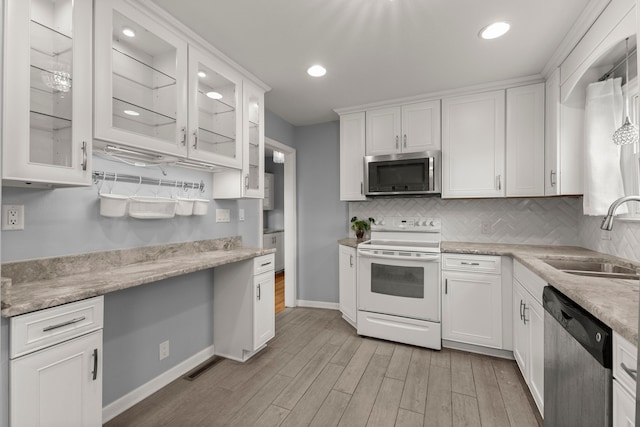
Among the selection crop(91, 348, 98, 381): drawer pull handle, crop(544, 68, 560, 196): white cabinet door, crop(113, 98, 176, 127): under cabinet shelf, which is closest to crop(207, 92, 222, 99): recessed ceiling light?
crop(113, 98, 176, 127): under cabinet shelf

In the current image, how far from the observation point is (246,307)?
2.45 meters

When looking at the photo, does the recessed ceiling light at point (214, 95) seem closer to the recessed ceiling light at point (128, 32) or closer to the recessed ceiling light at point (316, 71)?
the recessed ceiling light at point (128, 32)

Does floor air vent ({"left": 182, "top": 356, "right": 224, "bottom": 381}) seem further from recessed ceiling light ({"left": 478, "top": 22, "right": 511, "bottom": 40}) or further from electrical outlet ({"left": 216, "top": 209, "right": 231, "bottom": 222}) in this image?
recessed ceiling light ({"left": 478, "top": 22, "right": 511, "bottom": 40})

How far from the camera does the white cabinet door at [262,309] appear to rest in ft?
8.01

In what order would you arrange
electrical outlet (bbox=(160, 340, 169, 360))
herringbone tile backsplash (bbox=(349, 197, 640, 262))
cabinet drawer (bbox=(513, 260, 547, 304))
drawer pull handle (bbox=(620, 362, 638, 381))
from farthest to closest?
1. herringbone tile backsplash (bbox=(349, 197, 640, 262))
2. electrical outlet (bbox=(160, 340, 169, 360))
3. cabinet drawer (bbox=(513, 260, 547, 304))
4. drawer pull handle (bbox=(620, 362, 638, 381))

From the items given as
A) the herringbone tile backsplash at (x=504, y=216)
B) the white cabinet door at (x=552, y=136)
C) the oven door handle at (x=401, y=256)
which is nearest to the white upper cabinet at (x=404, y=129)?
the herringbone tile backsplash at (x=504, y=216)

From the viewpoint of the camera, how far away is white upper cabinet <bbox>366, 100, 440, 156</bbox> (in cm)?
298

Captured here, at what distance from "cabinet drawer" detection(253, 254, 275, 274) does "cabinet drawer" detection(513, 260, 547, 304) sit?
77.3 inches

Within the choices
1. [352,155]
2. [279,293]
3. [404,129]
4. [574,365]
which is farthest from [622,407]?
[279,293]

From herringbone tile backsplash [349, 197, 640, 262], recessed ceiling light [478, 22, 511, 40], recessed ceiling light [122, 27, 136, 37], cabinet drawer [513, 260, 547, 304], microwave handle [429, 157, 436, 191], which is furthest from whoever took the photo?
microwave handle [429, 157, 436, 191]

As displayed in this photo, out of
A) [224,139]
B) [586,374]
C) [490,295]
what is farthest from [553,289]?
[224,139]

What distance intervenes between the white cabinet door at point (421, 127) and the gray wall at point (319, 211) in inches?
38.6

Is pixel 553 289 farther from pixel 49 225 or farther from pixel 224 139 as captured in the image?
pixel 49 225

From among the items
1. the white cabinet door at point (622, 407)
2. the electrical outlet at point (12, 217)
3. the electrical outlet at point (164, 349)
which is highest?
the electrical outlet at point (12, 217)
